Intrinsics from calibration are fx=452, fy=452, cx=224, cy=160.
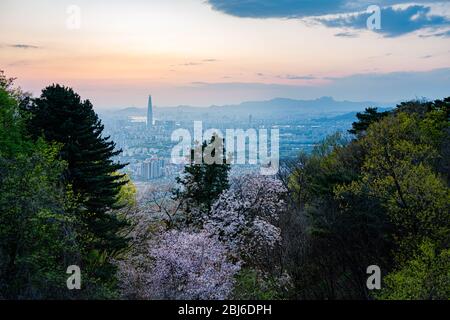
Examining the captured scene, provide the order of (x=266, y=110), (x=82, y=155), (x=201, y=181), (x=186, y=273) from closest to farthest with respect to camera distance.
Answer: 1. (x=186, y=273)
2. (x=82, y=155)
3. (x=201, y=181)
4. (x=266, y=110)

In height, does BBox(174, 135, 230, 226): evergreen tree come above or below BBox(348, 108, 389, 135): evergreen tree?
below

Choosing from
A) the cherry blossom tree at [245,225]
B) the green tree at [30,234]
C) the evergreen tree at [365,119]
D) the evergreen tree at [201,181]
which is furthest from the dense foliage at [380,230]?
the evergreen tree at [365,119]

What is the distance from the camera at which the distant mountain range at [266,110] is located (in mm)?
64000

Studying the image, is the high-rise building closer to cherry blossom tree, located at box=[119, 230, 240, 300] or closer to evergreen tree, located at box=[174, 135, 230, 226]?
evergreen tree, located at box=[174, 135, 230, 226]

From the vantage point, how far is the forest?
14.1 m

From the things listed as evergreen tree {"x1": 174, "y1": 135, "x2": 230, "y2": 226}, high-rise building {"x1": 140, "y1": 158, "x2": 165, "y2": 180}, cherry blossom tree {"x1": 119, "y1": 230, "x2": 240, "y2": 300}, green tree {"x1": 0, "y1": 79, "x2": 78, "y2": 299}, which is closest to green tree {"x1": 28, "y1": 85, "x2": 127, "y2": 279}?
cherry blossom tree {"x1": 119, "y1": 230, "x2": 240, "y2": 300}

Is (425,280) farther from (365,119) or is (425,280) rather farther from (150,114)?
(150,114)

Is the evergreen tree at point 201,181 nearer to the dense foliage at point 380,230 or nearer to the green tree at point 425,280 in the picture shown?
the dense foliage at point 380,230

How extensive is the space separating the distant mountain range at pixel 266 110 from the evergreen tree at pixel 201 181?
33.1 metres

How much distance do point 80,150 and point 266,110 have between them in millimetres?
53483

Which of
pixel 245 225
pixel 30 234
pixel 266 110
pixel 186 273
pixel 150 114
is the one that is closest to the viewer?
pixel 30 234

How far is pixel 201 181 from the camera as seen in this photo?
88.4ft

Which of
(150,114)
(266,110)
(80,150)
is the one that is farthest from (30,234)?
(266,110)

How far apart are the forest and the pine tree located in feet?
Result: 0.19
